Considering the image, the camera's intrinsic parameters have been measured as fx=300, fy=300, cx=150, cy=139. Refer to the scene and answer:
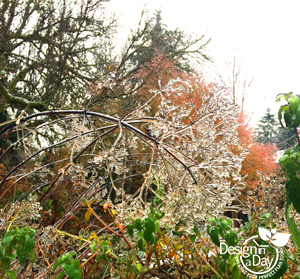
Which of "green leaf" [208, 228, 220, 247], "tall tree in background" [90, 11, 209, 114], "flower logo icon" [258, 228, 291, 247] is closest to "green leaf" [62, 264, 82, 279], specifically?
"green leaf" [208, 228, 220, 247]

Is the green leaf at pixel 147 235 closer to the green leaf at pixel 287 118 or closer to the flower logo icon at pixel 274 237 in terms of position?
the flower logo icon at pixel 274 237

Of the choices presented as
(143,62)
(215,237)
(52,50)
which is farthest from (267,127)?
(215,237)

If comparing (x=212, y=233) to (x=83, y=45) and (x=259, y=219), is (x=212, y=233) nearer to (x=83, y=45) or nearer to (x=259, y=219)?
(x=259, y=219)

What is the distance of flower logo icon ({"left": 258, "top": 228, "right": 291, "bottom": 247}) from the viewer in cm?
88

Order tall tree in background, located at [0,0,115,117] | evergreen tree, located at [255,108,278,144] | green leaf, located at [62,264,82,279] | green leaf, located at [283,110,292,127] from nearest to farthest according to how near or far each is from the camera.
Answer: green leaf, located at [62,264,82,279]
green leaf, located at [283,110,292,127]
tall tree in background, located at [0,0,115,117]
evergreen tree, located at [255,108,278,144]

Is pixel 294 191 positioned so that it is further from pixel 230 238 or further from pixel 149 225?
pixel 149 225

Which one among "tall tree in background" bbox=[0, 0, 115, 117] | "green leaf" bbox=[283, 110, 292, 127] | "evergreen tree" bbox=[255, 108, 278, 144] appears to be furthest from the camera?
"evergreen tree" bbox=[255, 108, 278, 144]

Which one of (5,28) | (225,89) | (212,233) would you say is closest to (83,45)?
(5,28)

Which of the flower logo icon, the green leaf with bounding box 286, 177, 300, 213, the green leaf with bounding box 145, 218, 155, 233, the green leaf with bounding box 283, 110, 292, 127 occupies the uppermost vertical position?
the green leaf with bounding box 283, 110, 292, 127

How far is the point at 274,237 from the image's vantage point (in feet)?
3.00

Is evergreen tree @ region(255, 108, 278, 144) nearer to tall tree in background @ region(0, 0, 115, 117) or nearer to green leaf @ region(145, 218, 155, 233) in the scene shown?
tall tree in background @ region(0, 0, 115, 117)

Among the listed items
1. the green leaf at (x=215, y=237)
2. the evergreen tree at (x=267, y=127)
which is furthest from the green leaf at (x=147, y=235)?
the evergreen tree at (x=267, y=127)

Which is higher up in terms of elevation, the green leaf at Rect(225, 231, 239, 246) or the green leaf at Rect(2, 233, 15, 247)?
the green leaf at Rect(2, 233, 15, 247)

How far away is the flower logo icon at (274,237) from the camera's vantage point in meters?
0.88
